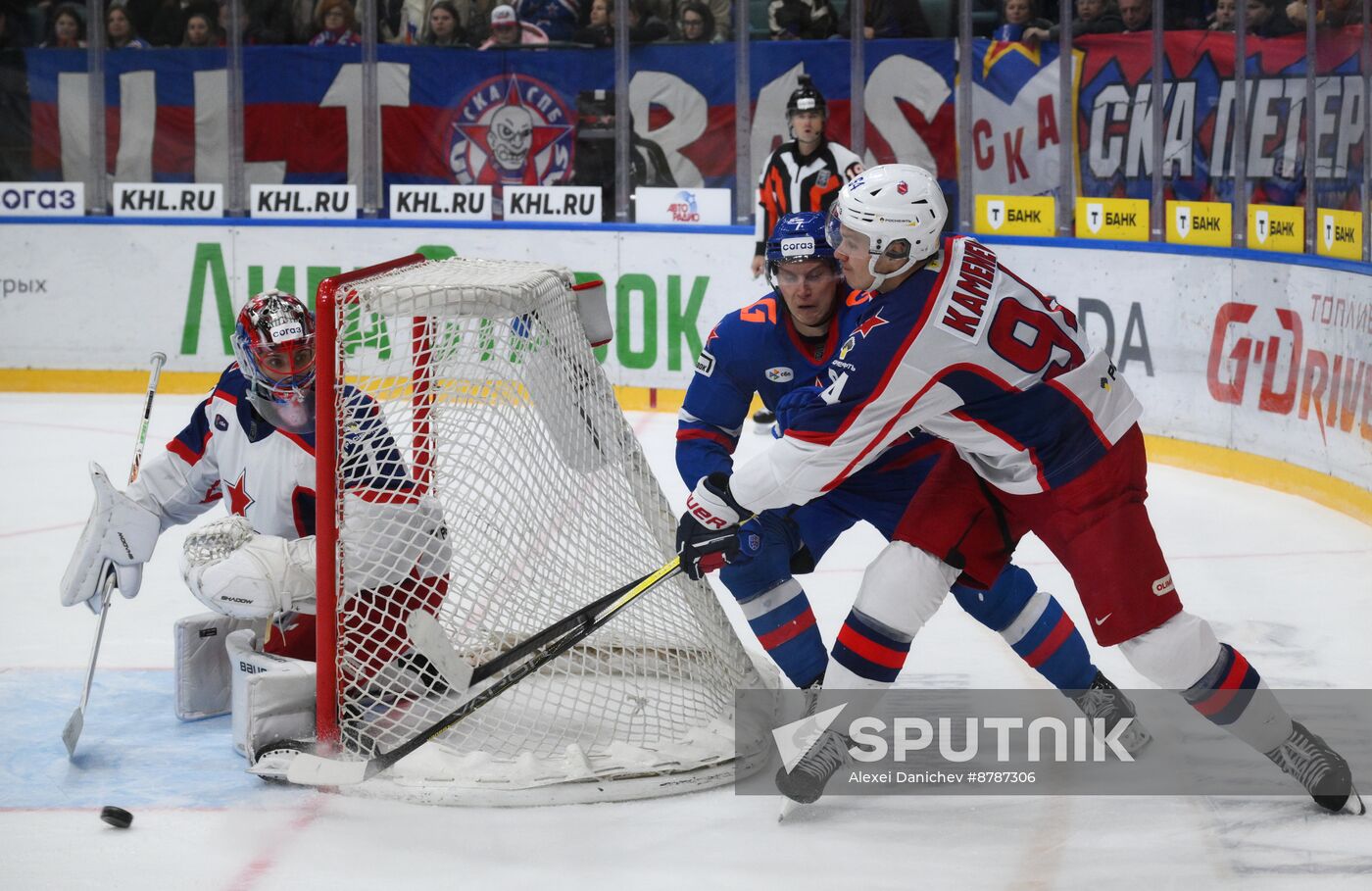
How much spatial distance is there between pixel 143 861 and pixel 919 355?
1.44 meters

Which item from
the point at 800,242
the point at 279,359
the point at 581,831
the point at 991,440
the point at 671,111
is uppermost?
the point at 671,111

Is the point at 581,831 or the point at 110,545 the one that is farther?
the point at 110,545

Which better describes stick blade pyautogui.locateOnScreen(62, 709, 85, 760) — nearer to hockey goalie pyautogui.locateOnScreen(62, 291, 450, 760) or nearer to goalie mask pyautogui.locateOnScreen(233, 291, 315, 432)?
hockey goalie pyautogui.locateOnScreen(62, 291, 450, 760)

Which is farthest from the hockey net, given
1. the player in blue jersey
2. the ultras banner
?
the ultras banner

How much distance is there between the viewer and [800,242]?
3.02 m

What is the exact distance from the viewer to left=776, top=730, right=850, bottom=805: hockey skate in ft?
9.00

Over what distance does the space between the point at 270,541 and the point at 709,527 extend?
815 millimetres

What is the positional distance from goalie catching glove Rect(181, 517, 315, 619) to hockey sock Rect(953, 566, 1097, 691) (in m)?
1.19

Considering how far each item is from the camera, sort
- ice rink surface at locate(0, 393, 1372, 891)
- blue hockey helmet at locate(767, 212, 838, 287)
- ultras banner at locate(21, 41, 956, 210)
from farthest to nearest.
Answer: ultras banner at locate(21, 41, 956, 210), blue hockey helmet at locate(767, 212, 838, 287), ice rink surface at locate(0, 393, 1372, 891)

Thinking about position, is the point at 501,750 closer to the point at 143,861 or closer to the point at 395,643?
the point at 395,643

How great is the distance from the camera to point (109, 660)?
371 centimetres

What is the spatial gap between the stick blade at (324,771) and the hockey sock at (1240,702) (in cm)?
138

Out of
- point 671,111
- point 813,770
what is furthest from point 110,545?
point 671,111

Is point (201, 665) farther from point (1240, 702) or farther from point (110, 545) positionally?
point (1240, 702)
